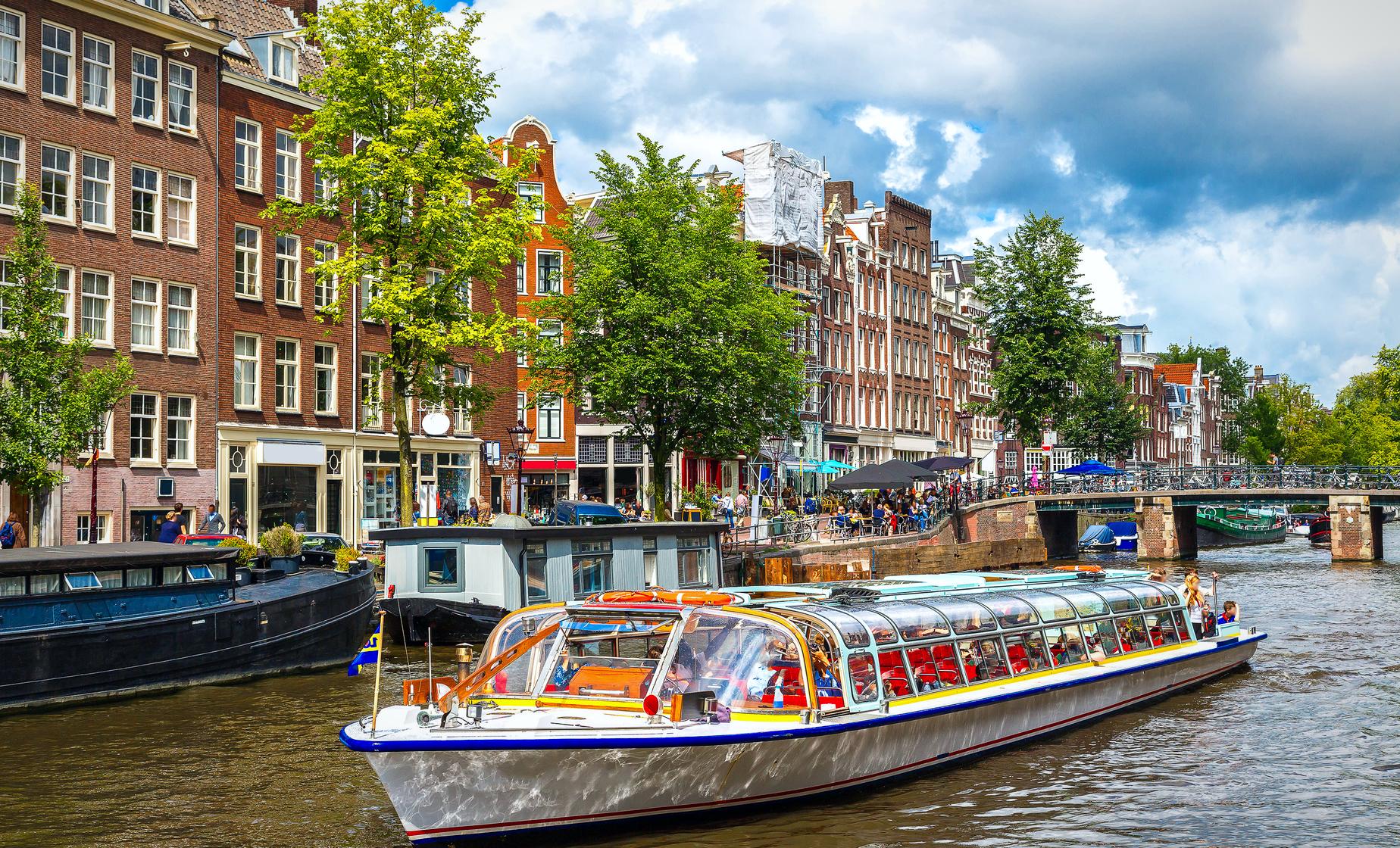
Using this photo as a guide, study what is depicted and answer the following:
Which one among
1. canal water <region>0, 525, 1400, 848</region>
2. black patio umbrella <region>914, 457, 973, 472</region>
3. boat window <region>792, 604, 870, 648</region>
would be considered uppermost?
black patio umbrella <region>914, 457, 973, 472</region>

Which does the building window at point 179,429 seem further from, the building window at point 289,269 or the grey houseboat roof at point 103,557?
the grey houseboat roof at point 103,557

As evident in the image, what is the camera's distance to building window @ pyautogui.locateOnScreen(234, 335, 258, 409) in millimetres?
41750

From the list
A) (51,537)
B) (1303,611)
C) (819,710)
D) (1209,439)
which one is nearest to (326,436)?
(51,537)

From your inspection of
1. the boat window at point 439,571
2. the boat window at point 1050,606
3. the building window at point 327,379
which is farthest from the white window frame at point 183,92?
the boat window at point 1050,606

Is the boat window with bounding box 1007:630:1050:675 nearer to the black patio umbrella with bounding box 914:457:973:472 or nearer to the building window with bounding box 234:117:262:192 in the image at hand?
the building window with bounding box 234:117:262:192

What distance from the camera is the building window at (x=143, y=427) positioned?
126ft

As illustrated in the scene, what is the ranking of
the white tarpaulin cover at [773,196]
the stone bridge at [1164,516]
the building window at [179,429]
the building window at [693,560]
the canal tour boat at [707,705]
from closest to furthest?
the canal tour boat at [707,705]
the building window at [693,560]
the building window at [179,429]
the stone bridge at [1164,516]
the white tarpaulin cover at [773,196]

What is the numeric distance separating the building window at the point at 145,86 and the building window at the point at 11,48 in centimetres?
331

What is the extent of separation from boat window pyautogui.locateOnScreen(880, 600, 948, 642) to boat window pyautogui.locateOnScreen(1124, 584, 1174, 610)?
6.60 m

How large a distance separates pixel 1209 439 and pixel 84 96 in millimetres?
127471

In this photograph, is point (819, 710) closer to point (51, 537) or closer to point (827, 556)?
point (51, 537)

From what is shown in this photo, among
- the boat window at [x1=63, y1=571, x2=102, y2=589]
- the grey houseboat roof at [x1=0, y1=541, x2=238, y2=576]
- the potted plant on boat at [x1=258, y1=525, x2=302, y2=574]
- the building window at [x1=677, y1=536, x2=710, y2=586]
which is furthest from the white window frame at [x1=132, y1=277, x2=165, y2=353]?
the boat window at [x1=63, y1=571, x2=102, y2=589]

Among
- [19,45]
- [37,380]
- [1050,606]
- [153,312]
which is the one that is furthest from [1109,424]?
[1050,606]

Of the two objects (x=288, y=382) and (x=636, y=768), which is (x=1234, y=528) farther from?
(x=636, y=768)
